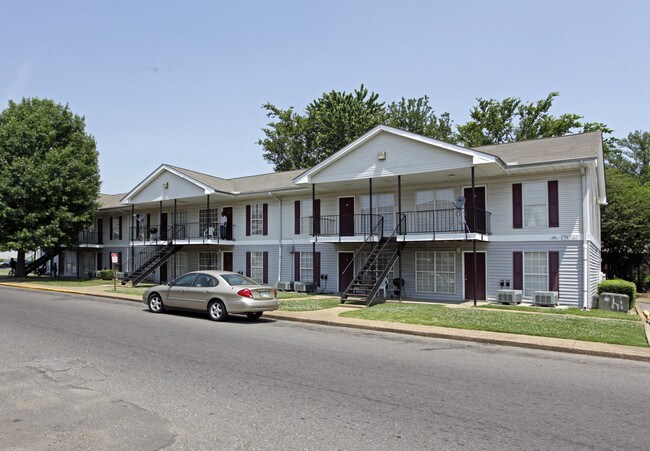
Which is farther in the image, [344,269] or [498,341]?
[344,269]

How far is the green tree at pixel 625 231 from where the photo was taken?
3353 centimetres

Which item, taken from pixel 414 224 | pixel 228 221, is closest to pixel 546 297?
pixel 414 224

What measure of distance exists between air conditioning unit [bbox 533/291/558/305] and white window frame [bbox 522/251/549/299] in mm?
638

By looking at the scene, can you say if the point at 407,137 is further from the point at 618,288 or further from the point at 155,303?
the point at 155,303

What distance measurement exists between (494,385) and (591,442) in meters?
2.22

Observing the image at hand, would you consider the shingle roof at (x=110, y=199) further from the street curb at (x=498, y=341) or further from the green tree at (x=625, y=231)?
the green tree at (x=625, y=231)

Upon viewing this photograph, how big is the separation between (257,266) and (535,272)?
1466 centimetres

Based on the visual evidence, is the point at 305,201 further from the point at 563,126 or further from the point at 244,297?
the point at 563,126

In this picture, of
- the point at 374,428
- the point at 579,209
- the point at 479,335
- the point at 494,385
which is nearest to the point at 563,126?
the point at 579,209

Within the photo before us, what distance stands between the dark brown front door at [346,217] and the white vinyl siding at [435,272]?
3.70 m

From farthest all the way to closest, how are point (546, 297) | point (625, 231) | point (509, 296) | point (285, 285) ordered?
point (625, 231), point (285, 285), point (509, 296), point (546, 297)

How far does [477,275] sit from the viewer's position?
1956cm

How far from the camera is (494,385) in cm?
685

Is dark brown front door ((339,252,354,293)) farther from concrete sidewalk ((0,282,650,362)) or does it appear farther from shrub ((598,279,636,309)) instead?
shrub ((598,279,636,309))
